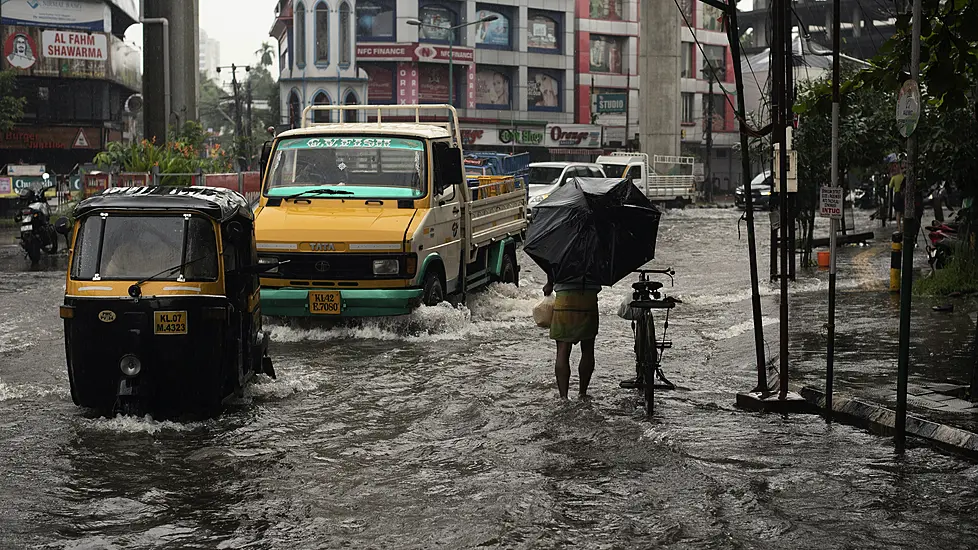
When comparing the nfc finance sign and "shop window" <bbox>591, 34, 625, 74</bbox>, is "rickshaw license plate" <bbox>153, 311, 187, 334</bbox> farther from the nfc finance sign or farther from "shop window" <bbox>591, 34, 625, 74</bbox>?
"shop window" <bbox>591, 34, 625, 74</bbox>

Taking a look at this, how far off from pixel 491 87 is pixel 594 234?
66.3 meters

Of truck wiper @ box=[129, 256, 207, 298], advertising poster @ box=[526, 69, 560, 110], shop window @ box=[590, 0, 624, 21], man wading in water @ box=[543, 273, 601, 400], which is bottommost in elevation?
man wading in water @ box=[543, 273, 601, 400]

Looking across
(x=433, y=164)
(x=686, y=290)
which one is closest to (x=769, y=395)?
(x=433, y=164)

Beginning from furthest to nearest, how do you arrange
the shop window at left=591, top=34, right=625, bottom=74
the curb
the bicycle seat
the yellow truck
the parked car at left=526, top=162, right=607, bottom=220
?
the shop window at left=591, top=34, right=625, bottom=74, the parked car at left=526, top=162, right=607, bottom=220, the yellow truck, the bicycle seat, the curb

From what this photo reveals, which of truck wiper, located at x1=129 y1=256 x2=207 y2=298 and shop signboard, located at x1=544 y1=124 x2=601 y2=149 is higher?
shop signboard, located at x1=544 y1=124 x2=601 y2=149

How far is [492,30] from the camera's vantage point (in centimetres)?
7394

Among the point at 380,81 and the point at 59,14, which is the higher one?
the point at 59,14

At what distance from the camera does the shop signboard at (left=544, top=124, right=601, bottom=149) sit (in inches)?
2785

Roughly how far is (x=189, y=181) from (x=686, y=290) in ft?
43.3

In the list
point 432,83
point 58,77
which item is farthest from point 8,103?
point 432,83

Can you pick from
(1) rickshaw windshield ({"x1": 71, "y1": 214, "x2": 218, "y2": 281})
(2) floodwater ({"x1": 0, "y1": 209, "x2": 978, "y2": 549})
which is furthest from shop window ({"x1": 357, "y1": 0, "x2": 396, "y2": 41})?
(1) rickshaw windshield ({"x1": 71, "y1": 214, "x2": 218, "y2": 281})

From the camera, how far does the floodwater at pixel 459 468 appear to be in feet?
21.0

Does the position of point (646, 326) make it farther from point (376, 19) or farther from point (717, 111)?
point (717, 111)

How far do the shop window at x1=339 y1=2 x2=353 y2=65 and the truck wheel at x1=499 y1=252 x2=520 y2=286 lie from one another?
53734mm
